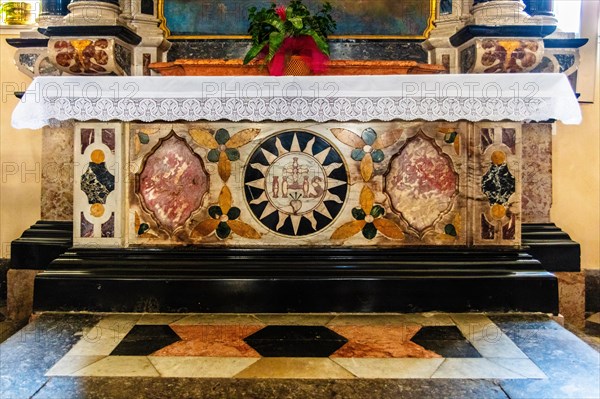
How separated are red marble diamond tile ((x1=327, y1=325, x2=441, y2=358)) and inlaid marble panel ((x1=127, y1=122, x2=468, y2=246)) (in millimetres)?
568

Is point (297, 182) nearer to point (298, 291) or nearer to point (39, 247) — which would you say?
point (298, 291)

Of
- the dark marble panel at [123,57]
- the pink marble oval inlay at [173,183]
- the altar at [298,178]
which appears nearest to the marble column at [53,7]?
the altar at [298,178]

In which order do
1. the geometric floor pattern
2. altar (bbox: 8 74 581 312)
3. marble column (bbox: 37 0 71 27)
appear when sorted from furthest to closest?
1. marble column (bbox: 37 0 71 27)
2. altar (bbox: 8 74 581 312)
3. the geometric floor pattern

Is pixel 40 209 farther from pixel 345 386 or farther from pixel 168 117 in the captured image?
pixel 345 386

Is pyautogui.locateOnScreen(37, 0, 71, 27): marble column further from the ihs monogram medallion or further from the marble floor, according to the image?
the marble floor

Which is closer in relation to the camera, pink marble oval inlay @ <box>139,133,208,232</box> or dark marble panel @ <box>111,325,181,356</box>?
dark marble panel @ <box>111,325,181,356</box>

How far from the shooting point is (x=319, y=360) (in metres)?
2.09

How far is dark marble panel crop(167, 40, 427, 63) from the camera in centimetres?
376

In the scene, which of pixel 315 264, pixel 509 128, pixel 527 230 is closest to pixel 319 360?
pixel 315 264

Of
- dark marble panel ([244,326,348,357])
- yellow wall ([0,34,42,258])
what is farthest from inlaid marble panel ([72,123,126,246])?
yellow wall ([0,34,42,258])

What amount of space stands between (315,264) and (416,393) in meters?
1.11

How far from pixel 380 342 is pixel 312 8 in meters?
2.53

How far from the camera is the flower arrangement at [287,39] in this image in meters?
2.98

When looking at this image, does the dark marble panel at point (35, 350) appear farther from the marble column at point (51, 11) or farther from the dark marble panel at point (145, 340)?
the marble column at point (51, 11)
